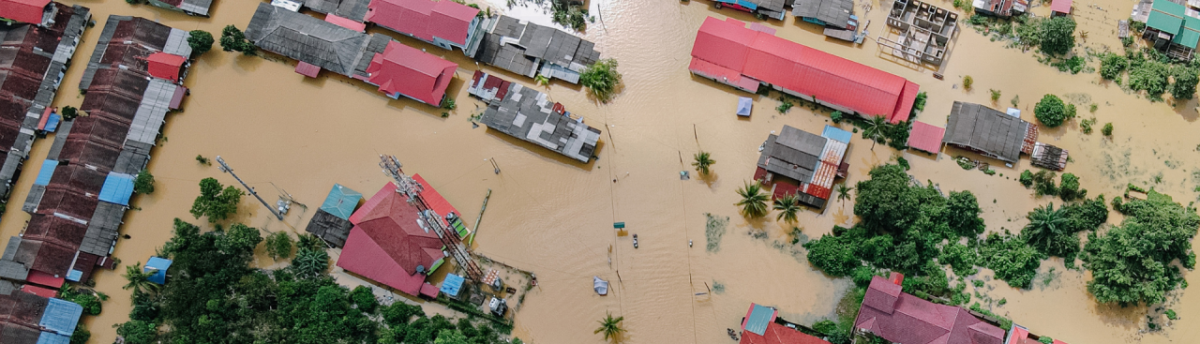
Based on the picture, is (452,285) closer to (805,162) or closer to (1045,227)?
(805,162)

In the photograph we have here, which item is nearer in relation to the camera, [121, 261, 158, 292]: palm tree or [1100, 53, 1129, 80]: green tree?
[121, 261, 158, 292]: palm tree

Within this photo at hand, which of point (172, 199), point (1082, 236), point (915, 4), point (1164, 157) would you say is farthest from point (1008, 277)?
point (172, 199)

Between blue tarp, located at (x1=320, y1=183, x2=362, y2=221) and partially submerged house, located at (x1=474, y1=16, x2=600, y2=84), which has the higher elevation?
partially submerged house, located at (x1=474, y1=16, x2=600, y2=84)

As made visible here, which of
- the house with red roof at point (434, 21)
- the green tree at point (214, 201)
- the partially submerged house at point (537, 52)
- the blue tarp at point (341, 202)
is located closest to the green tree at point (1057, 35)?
the partially submerged house at point (537, 52)

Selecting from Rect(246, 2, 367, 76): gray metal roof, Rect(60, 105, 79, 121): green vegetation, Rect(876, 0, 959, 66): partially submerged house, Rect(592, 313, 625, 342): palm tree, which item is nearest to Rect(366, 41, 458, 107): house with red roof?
Rect(246, 2, 367, 76): gray metal roof

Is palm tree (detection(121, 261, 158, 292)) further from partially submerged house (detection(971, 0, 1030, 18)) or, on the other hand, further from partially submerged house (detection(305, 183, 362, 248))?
→ partially submerged house (detection(971, 0, 1030, 18))

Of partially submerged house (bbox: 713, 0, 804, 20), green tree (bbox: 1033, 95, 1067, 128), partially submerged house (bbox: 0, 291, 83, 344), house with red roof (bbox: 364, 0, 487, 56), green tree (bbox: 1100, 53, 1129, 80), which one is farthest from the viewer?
partially submerged house (bbox: 713, 0, 804, 20)
